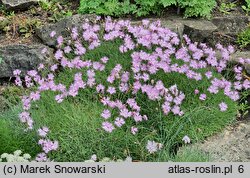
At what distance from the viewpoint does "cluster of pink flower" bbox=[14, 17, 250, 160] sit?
515 centimetres

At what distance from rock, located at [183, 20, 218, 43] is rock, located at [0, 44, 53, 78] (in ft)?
5.71

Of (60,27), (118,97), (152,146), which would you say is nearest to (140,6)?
(60,27)

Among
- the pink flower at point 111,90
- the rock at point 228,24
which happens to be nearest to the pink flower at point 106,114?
the pink flower at point 111,90

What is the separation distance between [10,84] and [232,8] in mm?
3140

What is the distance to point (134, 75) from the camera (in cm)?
543

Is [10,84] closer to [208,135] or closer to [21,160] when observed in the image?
[21,160]

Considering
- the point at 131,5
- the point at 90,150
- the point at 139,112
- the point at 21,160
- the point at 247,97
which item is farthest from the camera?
the point at 131,5

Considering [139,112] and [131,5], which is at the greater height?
[131,5]

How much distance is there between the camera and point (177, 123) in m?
5.30

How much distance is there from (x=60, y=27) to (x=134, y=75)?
160 cm

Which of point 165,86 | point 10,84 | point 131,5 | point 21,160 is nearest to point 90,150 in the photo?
point 21,160

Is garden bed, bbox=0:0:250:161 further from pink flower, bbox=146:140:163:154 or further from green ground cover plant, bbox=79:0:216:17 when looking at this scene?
green ground cover plant, bbox=79:0:216:17

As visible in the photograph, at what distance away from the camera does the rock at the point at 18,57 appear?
6.39 metres

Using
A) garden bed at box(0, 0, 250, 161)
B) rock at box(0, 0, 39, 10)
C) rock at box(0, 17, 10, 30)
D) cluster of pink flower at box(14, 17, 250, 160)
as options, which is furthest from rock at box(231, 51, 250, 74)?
rock at box(0, 17, 10, 30)
